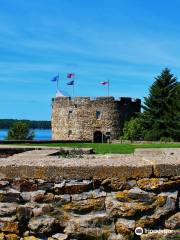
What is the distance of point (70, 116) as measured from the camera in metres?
58.7

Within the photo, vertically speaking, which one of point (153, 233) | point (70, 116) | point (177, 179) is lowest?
point (153, 233)

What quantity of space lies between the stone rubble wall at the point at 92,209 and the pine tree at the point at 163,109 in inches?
1719

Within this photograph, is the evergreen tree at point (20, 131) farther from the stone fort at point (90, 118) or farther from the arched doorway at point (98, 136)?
the arched doorway at point (98, 136)

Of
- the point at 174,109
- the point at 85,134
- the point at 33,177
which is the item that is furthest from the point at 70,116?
the point at 33,177

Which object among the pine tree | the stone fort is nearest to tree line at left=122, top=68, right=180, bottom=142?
the pine tree

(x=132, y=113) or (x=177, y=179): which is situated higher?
(x=132, y=113)

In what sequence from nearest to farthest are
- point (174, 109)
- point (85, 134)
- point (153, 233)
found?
point (153, 233) < point (174, 109) < point (85, 134)

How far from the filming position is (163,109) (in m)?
53.8

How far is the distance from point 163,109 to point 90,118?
8658mm

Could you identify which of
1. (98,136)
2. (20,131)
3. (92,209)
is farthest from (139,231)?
(20,131)

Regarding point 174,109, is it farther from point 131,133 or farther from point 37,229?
point 37,229

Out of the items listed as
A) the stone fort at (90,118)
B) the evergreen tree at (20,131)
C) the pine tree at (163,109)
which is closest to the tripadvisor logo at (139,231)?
the pine tree at (163,109)

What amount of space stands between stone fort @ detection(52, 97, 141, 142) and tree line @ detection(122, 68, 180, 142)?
2.81m

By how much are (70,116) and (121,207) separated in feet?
175
